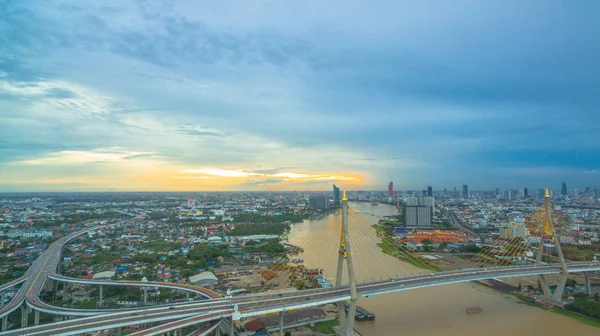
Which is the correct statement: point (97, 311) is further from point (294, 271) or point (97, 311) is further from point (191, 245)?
point (191, 245)

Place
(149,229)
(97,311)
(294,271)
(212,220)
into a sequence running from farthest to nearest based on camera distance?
(212,220) → (149,229) → (294,271) → (97,311)

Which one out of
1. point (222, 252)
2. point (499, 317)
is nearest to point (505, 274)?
point (499, 317)

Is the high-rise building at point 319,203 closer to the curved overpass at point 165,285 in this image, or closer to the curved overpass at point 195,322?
the curved overpass at point 165,285

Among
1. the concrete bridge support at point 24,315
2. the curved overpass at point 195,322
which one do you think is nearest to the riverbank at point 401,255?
the curved overpass at point 195,322

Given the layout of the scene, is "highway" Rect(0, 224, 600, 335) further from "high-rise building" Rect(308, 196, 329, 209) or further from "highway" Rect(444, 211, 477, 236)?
"high-rise building" Rect(308, 196, 329, 209)

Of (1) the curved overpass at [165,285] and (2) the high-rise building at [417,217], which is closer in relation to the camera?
(1) the curved overpass at [165,285]

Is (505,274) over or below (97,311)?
over
